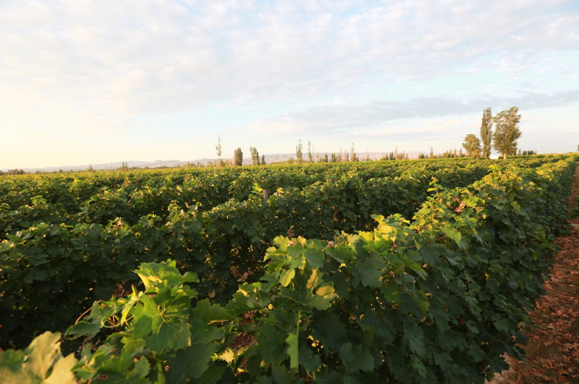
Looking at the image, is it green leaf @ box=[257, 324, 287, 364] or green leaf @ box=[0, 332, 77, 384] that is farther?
green leaf @ box=[257, 324, 287, 364]

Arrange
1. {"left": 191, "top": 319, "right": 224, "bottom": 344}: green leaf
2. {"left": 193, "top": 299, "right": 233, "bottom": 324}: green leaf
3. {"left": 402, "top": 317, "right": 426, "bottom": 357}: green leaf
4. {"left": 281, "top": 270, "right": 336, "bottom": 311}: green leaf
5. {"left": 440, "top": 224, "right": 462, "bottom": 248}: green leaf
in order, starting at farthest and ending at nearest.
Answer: {"left": 440, "top": 224, "right": 462, "bottom": 248}: green leaf
{"left": 402, "top": 317, "right": 426, "bottom": 357}: green leaf
{"left": 281, "top": 270, "right": 336, "bottom": 311}: green leaf
{"left": 193, "top": 299, "right": 233, "bottom": 324}: green leaf
{"left": 191, "top": 319, "right": 224, "bottom": 344}: green leaf

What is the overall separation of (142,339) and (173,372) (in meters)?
0.17

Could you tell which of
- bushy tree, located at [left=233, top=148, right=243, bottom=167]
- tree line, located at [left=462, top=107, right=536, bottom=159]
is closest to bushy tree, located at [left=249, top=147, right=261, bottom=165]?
bushy tree, located at [left=233, top=148, right=243, bottom=167]

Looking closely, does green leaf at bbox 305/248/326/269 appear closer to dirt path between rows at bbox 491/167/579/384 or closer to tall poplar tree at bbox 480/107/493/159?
dirt path between rows at bbox 491/167/579/384

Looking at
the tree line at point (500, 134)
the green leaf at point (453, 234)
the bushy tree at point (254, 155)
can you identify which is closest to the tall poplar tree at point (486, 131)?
the tree line at point (500, 134)

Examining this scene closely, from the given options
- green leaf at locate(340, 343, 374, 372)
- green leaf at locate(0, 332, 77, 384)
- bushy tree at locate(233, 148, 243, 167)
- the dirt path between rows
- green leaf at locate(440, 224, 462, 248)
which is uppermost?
bushy tree at locate(233, 148, 243, 167)

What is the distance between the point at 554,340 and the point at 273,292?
5.37m

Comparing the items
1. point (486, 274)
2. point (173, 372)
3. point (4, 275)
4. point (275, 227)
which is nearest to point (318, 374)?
point (173, 372)

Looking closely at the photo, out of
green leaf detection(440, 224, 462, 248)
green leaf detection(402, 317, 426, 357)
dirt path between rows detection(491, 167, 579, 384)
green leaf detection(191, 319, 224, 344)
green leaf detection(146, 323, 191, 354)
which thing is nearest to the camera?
green leaf detection(146, 323, 191, 354)

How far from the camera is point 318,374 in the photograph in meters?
1.29

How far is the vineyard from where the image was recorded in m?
1.04

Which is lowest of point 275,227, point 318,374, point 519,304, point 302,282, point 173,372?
point 519,304

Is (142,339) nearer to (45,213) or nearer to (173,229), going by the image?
(173,229)

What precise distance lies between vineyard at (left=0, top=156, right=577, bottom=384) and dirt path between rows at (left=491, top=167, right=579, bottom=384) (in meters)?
0.43
